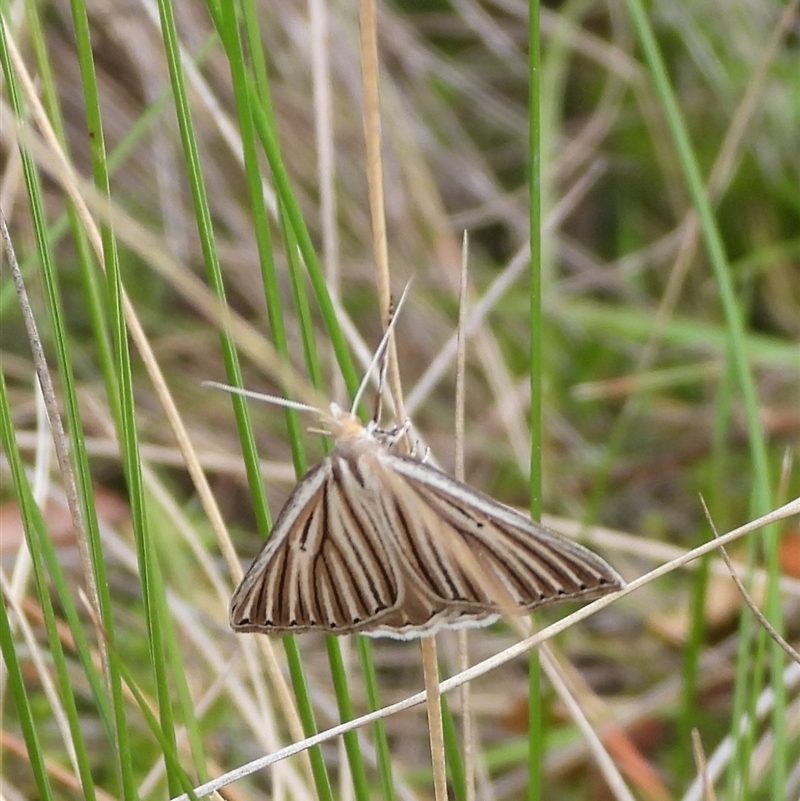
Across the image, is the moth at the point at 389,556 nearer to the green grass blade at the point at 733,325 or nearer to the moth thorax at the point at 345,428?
the moth thorax at the point at 345,428

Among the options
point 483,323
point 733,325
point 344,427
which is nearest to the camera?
point 344,427

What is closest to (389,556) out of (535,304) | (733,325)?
(535,304)

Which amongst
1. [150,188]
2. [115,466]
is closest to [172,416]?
[115,466]

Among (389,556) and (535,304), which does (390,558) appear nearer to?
(389,556)

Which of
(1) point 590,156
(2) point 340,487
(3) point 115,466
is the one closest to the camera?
(2) point 340,487

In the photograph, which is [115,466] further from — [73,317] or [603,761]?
[603,761]
